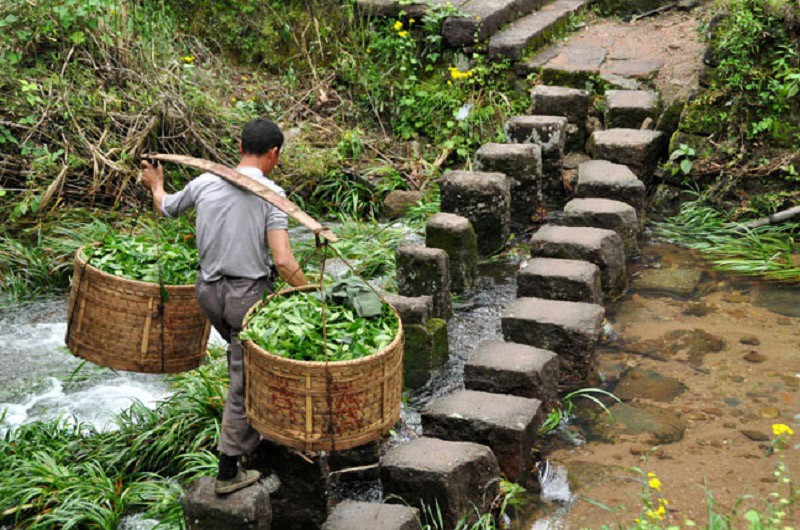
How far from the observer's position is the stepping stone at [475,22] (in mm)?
9242

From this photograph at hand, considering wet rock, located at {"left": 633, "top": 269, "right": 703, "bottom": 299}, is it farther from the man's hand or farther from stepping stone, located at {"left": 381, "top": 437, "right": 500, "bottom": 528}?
the man's hand

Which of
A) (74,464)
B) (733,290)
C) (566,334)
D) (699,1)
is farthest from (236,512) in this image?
(699,1)

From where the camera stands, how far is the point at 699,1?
10.3m

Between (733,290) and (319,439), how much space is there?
3.88 meters

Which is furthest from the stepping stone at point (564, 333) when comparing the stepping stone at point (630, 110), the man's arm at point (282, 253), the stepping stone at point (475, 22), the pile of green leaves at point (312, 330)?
the stepping stone at point (475, 22)

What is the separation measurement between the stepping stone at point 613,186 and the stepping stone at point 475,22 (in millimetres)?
2299

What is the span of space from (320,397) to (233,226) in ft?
2.86

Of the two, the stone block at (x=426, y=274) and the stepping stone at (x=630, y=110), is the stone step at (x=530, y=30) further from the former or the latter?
the stone block at (x=426, y=274)

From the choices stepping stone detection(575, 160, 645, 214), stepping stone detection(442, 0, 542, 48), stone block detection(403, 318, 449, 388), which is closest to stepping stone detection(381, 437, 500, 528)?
stone block detection(403, 318, 449, 388)

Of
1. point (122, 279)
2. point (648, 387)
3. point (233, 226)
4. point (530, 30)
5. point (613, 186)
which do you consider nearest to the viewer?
point (233, 226)

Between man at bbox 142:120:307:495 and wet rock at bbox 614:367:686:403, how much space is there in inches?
86.8

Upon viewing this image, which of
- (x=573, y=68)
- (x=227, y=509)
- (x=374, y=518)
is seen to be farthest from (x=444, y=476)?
(x=573, y=68)

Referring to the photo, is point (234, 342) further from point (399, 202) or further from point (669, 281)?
point (399, 202)

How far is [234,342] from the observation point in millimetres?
4316
